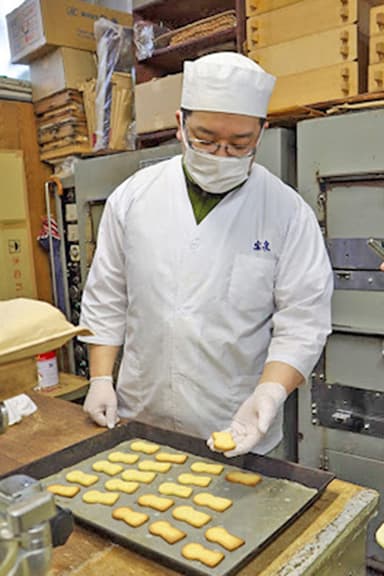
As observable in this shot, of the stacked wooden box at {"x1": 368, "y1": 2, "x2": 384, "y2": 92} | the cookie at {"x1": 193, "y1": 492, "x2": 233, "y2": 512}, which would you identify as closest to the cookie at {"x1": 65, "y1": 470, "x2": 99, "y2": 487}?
the cookie at {"x1": 193, "y1": 492, "x2": 233, "y2": 512}

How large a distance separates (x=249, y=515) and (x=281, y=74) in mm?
1790

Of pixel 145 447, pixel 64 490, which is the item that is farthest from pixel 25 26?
pixel 64 490

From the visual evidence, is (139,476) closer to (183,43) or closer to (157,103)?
(157,103)

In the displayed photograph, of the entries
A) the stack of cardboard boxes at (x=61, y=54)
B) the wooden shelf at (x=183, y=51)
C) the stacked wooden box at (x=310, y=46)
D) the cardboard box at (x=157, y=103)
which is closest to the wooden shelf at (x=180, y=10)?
the wooden shelf at (x=183, y=51)

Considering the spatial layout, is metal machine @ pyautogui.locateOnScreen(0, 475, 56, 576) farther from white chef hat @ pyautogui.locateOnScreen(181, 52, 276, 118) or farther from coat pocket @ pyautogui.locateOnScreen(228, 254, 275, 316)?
white chef hat @ pyautogui.locateOnScreen(181, 52, 276, 118)

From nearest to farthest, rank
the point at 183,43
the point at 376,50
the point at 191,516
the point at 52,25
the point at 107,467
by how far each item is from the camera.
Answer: the point at 191,516
the point at 107,467
the point at 376,50
the point at 183,43
the point at 52,25

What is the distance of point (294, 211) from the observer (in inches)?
60.3

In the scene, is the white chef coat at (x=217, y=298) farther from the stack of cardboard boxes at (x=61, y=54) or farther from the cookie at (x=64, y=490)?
the stack of cardboard boxes at (x=61, y=54)

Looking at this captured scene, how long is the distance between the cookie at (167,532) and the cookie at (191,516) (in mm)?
32

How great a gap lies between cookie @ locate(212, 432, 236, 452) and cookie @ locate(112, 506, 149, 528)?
198 millimetres

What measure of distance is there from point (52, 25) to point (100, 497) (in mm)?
2940

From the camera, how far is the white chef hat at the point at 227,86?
137 centimetres

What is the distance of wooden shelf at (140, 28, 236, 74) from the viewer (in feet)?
8.12

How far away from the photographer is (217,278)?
1.47 metres
